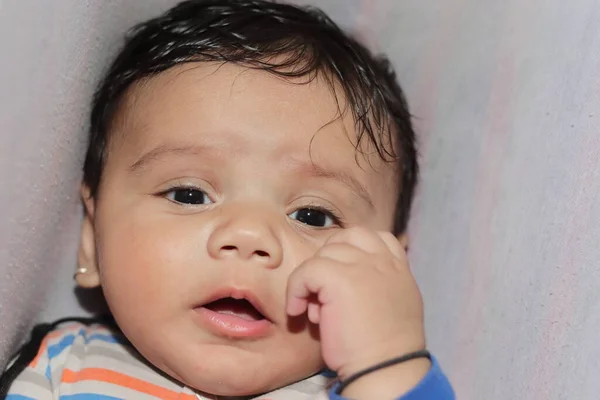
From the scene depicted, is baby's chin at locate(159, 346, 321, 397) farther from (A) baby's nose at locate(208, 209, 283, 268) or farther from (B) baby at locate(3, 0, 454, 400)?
(A) baby's nose at locate(208, 209, 283, 268)

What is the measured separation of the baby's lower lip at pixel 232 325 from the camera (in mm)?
1094

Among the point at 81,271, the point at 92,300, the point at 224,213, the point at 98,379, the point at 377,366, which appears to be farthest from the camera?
the point at 92,300

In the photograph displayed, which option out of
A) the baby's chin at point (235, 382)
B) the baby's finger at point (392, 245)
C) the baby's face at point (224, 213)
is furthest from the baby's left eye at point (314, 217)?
the baby's chin at point (235, 382)

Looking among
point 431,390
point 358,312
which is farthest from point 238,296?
point 431,390

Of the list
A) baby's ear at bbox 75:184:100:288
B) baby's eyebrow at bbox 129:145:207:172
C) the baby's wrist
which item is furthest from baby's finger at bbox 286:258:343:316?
baby's ear at bbox 75:184:100:288

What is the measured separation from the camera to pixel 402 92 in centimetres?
150

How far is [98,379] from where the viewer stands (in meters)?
1.23

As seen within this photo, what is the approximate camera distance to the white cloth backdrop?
1114mm

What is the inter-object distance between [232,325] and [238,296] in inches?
1.9

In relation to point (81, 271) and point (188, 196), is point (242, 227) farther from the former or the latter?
point (81, 271)

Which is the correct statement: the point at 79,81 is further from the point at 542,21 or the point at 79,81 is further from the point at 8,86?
the point at 542,21

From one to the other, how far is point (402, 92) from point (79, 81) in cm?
56

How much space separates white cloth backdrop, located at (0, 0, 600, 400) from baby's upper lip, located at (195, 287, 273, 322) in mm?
291

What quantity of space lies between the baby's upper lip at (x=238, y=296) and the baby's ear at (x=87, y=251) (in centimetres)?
29
